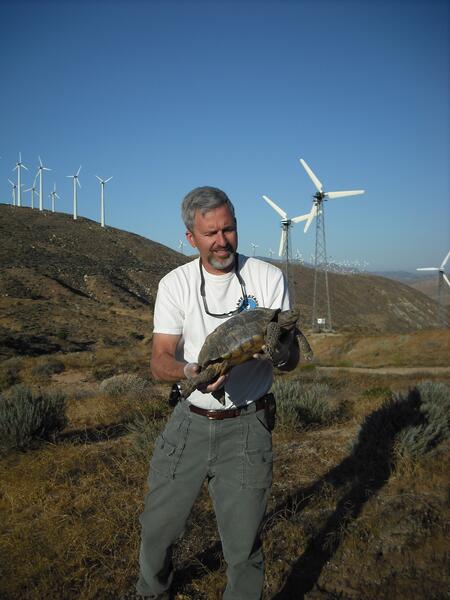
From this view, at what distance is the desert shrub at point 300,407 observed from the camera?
805 cm

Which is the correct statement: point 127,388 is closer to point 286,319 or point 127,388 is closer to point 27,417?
point 27,417

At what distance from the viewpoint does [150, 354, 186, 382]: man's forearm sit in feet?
10.7

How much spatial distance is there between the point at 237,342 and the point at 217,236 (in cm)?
85

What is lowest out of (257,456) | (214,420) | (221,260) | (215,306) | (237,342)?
(257,456)

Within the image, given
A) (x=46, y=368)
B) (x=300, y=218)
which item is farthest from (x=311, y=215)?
(x=46, y=368)

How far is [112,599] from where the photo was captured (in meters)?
3.78

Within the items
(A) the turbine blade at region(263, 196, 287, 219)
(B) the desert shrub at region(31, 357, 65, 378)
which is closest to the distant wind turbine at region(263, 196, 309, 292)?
(A) the turbine blade at region(263, 196, 287, 219)

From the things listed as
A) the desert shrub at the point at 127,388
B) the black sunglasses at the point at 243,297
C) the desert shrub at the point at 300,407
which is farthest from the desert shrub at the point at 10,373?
the black sunglasses at the point at 243,297

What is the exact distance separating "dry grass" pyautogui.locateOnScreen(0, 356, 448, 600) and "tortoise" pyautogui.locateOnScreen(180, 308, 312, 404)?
219cm

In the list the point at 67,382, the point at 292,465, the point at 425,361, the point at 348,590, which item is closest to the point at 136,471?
the point at 292,465

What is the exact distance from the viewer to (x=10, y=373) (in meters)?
19.5

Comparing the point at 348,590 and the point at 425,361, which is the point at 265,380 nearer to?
the point at 348,590

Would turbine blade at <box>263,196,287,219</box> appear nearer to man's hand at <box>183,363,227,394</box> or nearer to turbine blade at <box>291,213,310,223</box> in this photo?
turbine blade at <box>291,213,310,223</box>

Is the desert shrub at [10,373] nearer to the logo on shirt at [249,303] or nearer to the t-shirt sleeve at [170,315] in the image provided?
the t-shirt sleeve at [170,315]
